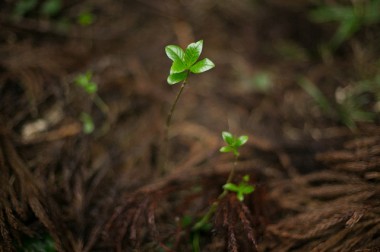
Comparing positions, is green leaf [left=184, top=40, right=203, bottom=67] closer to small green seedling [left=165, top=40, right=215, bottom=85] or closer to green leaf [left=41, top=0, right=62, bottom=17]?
small green seedling [left=165, top=40, right=215, bottom=85]

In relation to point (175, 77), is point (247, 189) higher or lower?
lower

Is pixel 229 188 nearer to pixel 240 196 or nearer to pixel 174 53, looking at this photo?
pixel 240 196

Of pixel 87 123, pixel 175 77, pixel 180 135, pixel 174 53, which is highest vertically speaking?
pixel 174 53

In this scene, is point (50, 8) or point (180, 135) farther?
point (50, 8)

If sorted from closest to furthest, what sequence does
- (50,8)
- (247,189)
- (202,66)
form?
1. (202,66)
2. (247,189)
3. (50,8)

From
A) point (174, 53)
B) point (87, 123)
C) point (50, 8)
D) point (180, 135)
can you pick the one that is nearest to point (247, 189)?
point (174, 53)

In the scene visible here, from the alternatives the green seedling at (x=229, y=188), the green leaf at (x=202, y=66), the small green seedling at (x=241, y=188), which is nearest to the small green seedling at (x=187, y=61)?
the green leaf at (x=202, y=66)

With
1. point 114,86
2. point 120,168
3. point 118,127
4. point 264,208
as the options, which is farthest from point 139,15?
point 264,208
